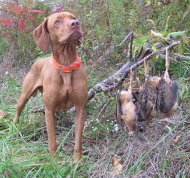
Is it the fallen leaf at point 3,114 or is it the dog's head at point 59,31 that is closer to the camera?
the dog's head at point 59,31

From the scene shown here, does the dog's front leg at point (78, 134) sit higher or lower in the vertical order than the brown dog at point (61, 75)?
lower

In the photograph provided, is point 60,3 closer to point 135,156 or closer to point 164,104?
point 135,156

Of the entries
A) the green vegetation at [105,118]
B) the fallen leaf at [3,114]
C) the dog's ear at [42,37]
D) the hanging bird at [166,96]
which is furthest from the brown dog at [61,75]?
the fallen leaf at [3,114]

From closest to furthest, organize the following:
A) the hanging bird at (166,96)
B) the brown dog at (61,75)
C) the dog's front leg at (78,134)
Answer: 1. the hanging bird at (166,96)
2. the brown dog at (61,75)
3. the dog's front leg at (78,134)

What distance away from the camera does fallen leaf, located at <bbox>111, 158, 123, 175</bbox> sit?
3422 millimetres

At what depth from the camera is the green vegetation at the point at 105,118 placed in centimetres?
337

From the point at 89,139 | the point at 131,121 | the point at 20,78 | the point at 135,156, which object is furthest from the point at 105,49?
the point at 131,121

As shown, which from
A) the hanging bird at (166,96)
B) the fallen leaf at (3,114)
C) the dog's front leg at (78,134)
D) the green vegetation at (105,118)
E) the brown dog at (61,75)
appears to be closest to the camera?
the hanging bird at (166,96)

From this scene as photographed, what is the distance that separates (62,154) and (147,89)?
166cm

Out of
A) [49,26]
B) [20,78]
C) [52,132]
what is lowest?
[20,78]

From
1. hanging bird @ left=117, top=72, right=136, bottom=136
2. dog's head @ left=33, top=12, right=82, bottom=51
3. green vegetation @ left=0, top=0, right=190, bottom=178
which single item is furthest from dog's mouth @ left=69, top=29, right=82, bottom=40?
hanging bird @ left=117, top=72, right=136, bottom=136

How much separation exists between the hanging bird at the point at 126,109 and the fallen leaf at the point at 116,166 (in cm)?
59

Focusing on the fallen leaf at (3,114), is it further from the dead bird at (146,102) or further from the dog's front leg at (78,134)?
the dead bird at (146,102)

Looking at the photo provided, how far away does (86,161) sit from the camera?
390cm
